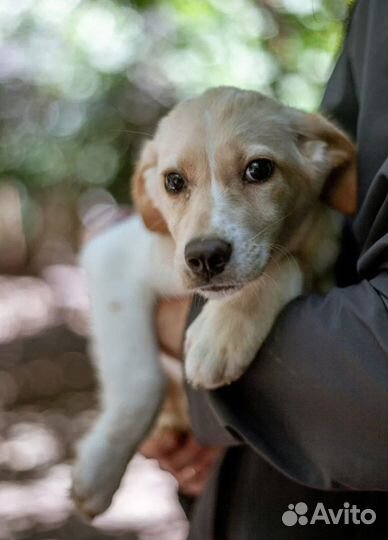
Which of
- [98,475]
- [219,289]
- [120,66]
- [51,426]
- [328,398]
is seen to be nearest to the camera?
[328,398]

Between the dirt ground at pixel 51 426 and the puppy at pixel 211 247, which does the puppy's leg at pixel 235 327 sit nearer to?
the puppy at pixel 211 247

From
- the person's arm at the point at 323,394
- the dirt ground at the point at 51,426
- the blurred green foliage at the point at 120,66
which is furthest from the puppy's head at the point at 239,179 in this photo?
the dirt ground at the point at 51,426

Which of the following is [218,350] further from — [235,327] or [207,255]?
[207,255]

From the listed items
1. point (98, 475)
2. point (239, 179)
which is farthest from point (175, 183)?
point (98, 475)

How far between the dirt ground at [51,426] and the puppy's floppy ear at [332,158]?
2.31 m

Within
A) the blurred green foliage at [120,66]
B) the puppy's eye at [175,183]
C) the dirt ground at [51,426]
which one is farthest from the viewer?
the dirt ground at [51,426]

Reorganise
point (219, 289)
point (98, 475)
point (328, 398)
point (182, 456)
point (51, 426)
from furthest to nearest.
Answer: point (51, 426) → point (182, 456) → point (98, 475) → point (219, 289) → point (328, 398)

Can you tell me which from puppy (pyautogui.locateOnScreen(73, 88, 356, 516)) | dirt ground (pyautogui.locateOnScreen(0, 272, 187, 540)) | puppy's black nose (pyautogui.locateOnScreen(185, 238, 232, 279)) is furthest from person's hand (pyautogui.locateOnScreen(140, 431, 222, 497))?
dirt ground (pyautogui.locateOnScreen(0, 272, 187, 540))

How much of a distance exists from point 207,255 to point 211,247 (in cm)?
1

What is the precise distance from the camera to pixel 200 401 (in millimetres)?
1271

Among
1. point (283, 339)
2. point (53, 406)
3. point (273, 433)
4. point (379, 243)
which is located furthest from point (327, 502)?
point (53, 406)

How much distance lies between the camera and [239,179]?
1304 millimetres

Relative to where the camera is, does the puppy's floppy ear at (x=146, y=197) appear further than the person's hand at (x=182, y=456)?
No

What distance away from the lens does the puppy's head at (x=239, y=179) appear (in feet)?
3.99
